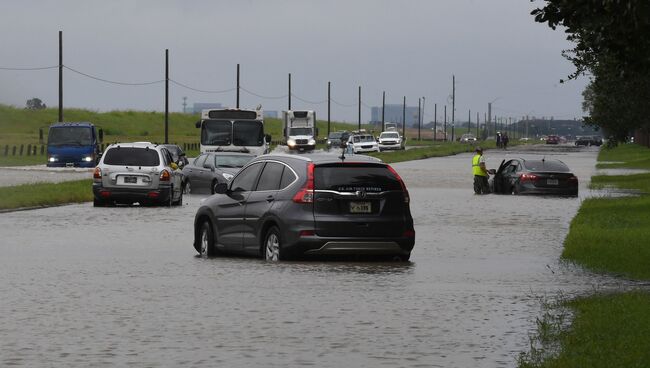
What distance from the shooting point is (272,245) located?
2008cm

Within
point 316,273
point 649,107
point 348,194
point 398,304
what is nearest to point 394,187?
point 348,194

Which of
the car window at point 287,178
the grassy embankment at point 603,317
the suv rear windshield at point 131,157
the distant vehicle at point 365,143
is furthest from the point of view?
the distant vehicle at point 365,143

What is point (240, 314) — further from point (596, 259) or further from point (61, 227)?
point (61, 227)

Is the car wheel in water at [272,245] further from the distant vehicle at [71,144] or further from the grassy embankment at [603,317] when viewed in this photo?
the distant vehicle at [71,144]

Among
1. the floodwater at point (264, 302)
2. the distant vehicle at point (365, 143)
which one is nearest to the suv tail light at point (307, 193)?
the floodwater at point (264, 302)

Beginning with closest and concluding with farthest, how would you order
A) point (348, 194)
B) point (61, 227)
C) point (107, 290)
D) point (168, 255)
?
point (107, 290) < point (348, 194) < point (168, 255) < point (61, 227)

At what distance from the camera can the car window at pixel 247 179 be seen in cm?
2091

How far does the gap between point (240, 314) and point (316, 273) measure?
449 centimetres

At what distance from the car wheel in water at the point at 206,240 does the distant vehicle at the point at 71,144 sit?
47.1 metres

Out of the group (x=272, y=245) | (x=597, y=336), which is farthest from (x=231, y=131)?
(x=597, y=336)

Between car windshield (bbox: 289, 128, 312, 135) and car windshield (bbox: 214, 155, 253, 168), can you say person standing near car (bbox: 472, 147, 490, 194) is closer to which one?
car windshield (bbox: 214, 155, 253, 168)

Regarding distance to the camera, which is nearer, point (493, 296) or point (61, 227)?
point (493, 296)

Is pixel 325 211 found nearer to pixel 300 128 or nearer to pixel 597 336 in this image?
pixel 597 336

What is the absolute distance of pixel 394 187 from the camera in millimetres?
19984
